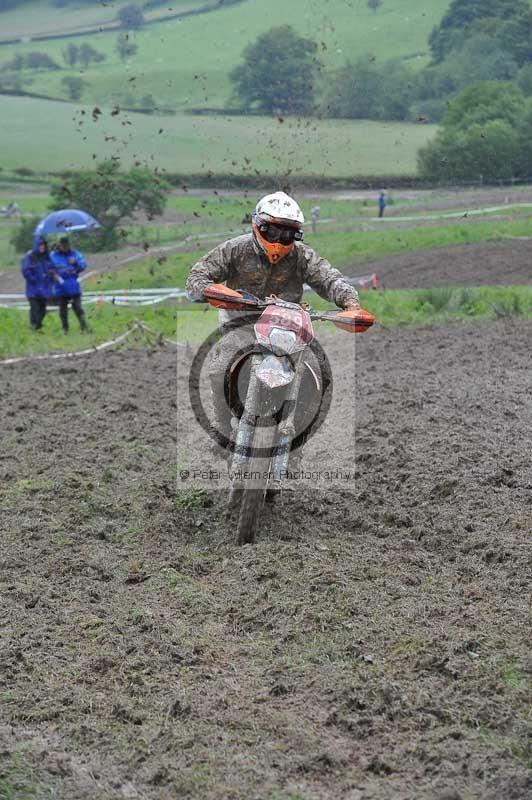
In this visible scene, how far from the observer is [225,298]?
23.1ft

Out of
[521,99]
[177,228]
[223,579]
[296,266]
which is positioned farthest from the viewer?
[177,228]

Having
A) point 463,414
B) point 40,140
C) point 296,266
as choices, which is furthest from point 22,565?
point 40,140

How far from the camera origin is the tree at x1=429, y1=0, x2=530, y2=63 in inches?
1293

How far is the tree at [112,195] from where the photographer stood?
123ft

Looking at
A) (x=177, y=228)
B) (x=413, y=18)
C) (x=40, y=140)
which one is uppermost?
(x=413, y=18)

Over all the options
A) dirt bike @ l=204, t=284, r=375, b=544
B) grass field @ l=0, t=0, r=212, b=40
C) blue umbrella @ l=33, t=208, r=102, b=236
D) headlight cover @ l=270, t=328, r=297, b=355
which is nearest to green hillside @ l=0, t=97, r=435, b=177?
grass field @ l=0, t=0, r=212, b=40

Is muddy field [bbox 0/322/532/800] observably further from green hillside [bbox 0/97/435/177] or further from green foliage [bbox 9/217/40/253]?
green foliage [bbox 9/217/40/253]

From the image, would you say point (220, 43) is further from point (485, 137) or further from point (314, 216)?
point (485, 137)

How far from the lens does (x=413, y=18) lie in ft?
138

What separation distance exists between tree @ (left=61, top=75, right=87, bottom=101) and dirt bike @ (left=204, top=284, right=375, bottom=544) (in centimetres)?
4064

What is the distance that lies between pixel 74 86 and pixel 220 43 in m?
8.51

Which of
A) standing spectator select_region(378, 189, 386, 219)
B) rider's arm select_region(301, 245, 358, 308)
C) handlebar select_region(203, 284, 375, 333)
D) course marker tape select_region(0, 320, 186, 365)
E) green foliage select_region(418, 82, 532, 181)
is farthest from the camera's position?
standing spectator select_region(378, 189, 386, 219)

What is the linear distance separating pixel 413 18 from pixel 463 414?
35669 mm

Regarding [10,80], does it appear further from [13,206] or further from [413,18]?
[413,18]
